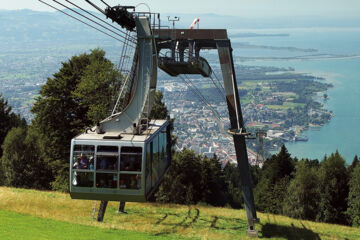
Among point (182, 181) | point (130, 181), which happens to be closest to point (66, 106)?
point (182, 181)

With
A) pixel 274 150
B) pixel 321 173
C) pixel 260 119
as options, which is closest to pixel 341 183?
pixel 321 173

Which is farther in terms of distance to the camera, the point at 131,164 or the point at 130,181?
the point at 130,181

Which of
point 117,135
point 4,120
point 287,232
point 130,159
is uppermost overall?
point 4,120

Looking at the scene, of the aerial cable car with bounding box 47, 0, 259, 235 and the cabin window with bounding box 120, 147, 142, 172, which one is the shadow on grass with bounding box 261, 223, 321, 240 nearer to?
the aerial cable car with bounding box 47, 0, 259, 235

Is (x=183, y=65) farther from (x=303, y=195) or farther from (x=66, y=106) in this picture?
(x=303, y=195)

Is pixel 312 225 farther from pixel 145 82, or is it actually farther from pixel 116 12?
pixel 116 12

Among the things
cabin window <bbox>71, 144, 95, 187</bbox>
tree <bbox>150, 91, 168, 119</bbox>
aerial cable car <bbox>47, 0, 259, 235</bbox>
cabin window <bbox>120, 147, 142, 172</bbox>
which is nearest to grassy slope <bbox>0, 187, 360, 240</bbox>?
aerial cable car <bbox>47, 0, 259, 235</bbox>
